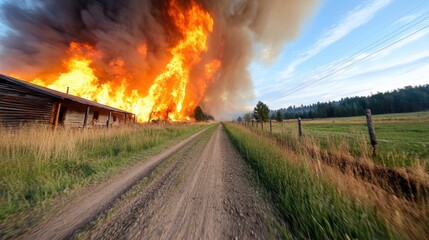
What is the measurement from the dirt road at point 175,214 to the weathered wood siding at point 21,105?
14.2 metres

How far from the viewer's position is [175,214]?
2.64m

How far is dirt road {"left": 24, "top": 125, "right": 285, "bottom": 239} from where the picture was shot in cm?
217

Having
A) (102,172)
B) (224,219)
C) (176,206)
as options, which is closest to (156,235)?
(176,206)

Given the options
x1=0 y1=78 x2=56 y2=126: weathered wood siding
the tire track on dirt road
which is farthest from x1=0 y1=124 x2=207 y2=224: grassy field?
x1=0 y1=78 x2=56 y2=126: weathered wood siding

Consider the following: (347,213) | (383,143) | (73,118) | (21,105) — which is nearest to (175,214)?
(347,213)

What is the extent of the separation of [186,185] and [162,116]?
42.9 meters

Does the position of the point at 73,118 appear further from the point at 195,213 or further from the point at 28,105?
the point at 195,213

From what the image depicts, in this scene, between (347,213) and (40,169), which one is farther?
(40,169)

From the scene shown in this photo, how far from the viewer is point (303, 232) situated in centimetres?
201

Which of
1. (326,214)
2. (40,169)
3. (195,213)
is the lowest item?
(195,213)

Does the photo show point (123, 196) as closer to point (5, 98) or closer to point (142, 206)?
point (142, 206)

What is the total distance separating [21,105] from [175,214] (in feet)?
63.4

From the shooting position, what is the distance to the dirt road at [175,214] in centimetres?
217

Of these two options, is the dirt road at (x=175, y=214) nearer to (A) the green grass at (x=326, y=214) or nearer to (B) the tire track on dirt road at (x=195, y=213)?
(B) the tire track on dirt road at (x=195, y=213)
